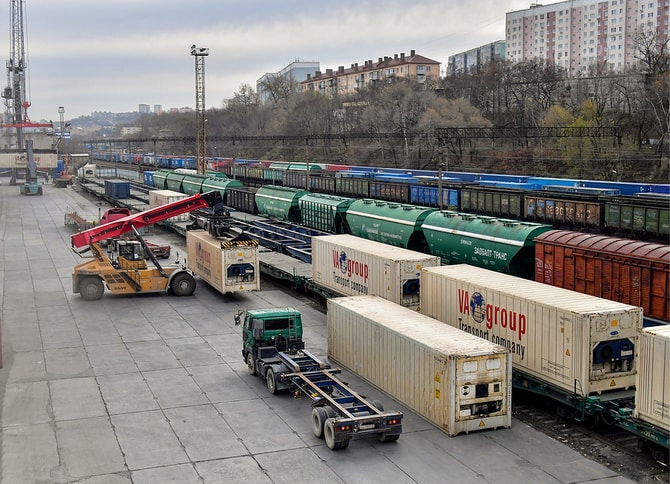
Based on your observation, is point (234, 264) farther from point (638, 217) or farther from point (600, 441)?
point (600, 441)

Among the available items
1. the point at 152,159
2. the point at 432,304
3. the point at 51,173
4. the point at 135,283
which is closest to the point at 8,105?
the point at 51,173

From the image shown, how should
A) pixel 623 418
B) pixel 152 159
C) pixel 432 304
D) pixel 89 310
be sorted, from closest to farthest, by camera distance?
pixel 623 418, pixel 432 304, pixel 89 310, pixel 152 159

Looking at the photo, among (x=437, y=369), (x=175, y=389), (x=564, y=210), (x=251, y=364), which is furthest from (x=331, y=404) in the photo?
(x=564, y=210)

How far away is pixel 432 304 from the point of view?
25.4m

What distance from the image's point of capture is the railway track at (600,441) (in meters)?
17.1

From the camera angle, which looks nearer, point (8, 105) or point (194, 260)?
point (194, 260)

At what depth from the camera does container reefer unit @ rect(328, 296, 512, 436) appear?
18.8m

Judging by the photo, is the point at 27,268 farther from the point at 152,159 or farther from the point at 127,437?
the point at 152,159

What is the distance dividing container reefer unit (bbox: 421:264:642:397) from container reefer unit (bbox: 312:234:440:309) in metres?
3.76

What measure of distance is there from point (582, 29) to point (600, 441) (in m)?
168

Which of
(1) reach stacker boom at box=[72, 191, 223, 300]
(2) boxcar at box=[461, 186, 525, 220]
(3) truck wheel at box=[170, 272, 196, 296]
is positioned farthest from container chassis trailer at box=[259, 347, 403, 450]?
(2) boxcar at box=[461, 186, 525, 220]

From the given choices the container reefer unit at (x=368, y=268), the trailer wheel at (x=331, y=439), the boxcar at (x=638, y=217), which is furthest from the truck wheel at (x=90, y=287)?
the boxcar at (x=638, y=217)

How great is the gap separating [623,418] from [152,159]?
462 feet

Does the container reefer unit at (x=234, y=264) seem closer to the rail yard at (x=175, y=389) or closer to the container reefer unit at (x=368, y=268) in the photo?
the rail yard at (x=175, y=389)
